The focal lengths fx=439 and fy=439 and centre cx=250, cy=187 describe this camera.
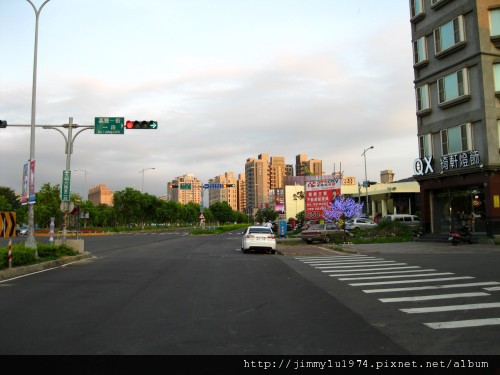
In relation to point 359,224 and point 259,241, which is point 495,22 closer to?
point 259,241

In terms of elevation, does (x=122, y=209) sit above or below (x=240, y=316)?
above

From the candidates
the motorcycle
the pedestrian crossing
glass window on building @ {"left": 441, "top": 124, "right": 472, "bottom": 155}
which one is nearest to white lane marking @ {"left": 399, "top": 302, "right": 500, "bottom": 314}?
the pedestrian crossing

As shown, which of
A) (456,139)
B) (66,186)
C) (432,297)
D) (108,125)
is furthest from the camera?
(456,139)

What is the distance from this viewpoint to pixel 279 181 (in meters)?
189

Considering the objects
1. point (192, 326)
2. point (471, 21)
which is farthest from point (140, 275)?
point (471, 21)

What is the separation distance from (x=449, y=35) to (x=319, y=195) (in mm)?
20537

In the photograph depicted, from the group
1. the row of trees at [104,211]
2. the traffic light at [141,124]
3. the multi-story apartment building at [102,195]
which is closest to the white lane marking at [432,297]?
the traffic light at [141,124]

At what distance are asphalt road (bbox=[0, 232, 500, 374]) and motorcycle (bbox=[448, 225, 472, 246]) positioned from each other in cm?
1400

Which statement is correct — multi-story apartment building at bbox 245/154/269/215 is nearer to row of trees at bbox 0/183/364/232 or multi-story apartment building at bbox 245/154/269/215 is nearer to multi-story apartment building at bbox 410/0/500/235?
row of trees at bbox 0/183/364/232

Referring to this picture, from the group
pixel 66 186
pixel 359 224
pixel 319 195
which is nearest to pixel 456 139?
pixel 319 195

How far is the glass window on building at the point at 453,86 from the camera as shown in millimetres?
28031

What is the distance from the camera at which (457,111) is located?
95.1ft

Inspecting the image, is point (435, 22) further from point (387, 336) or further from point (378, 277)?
point (387, 336)

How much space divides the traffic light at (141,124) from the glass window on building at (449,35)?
66.0 feet
